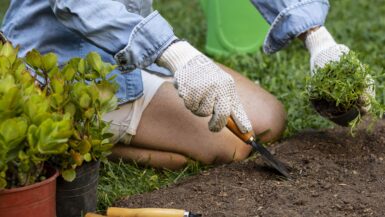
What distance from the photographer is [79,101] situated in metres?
1.69

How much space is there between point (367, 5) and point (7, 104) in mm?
3007

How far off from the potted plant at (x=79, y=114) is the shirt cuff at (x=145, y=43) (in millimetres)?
234

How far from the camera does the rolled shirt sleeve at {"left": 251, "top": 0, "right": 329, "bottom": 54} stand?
2336 mm

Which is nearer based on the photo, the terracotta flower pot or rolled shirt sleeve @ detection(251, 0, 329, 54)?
the terracotta flower pot

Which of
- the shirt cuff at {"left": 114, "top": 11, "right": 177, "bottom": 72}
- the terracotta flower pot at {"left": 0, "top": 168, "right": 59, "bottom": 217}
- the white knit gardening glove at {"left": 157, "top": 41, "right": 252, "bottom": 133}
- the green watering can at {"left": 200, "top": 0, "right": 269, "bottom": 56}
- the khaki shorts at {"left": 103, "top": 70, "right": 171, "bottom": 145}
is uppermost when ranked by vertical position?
the shirt cuff at {"left": 114, "top": 11, "right": 177, "bottom": 72}

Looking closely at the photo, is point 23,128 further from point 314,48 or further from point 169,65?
point 314,48

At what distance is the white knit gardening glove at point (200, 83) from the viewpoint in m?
2.01

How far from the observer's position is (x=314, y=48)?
237 centimetres

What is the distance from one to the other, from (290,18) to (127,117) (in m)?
0.63

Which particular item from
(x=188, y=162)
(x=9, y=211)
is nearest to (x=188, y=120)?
(x=188, y=162)

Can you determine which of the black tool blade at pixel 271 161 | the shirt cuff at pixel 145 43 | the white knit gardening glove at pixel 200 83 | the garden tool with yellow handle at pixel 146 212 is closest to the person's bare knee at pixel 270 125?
the black tool blade at pixel 271 161

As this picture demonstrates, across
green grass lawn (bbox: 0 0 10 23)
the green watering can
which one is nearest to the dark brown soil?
the green watering can

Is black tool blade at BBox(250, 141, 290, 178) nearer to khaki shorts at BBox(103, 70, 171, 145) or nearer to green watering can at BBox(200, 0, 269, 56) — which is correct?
khaki shorts at BBox(103, 70, 171, 145)

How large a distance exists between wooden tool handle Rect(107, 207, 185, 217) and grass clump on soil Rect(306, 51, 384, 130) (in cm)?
69
